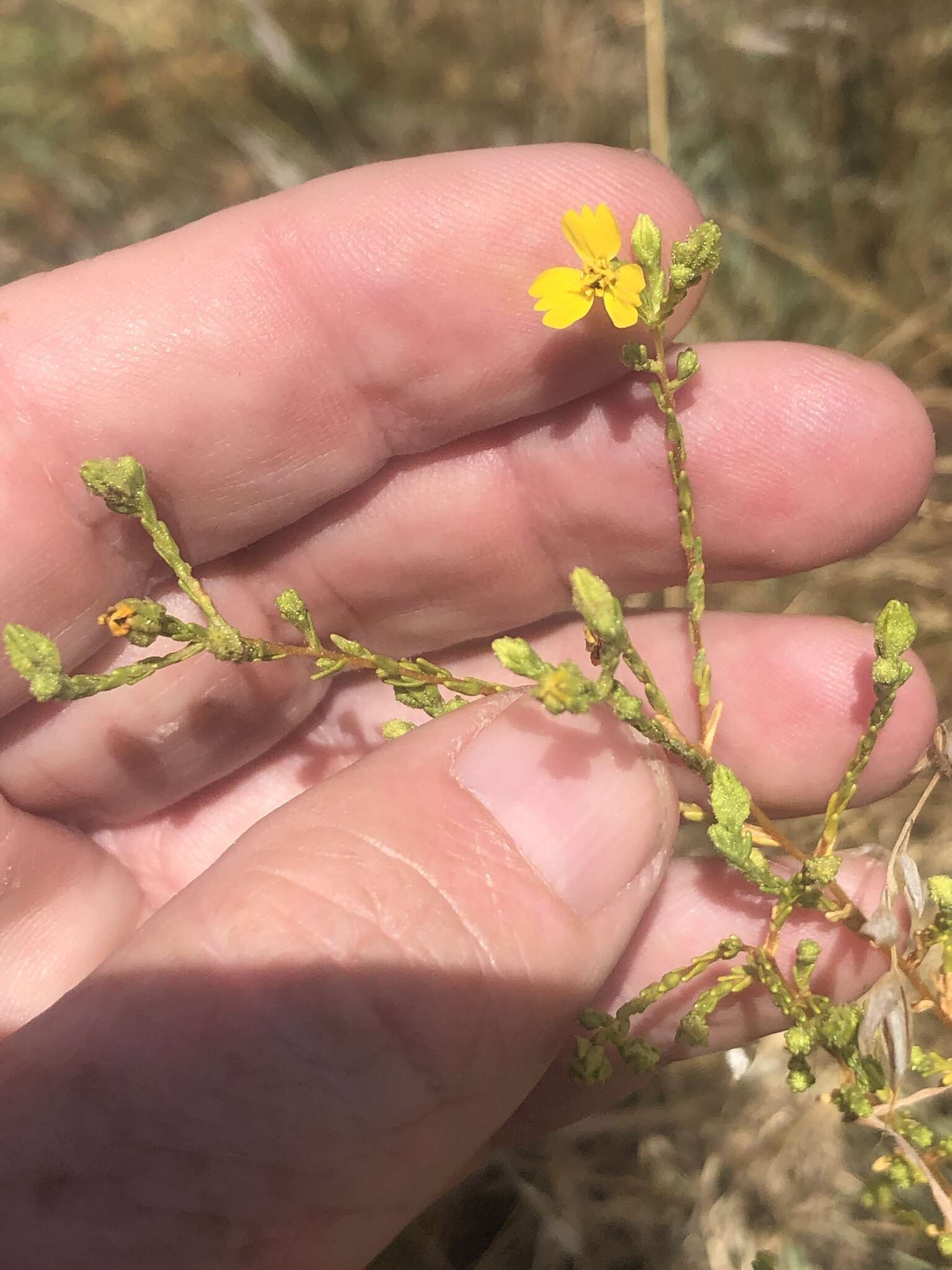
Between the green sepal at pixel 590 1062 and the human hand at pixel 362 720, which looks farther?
the green sepal at pixel 590 1062

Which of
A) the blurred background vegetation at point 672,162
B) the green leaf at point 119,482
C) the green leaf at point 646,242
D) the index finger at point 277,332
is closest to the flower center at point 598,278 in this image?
the green leaf at point 646,242

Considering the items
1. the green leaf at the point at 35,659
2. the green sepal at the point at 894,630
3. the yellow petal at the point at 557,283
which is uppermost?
the yellow petal at the point at 557,283

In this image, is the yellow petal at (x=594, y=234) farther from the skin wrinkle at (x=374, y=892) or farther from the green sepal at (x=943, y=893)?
the green sepal at (x=943, y=893)

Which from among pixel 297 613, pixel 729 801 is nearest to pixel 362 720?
pixel 297 613

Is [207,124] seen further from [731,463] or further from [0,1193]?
[0,1193]

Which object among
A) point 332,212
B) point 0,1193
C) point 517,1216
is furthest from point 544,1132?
point 332,212

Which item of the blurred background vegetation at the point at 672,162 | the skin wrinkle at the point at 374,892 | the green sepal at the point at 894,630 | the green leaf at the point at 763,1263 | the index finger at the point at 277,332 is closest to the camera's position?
the skin wrinkle at the point at 374,892
